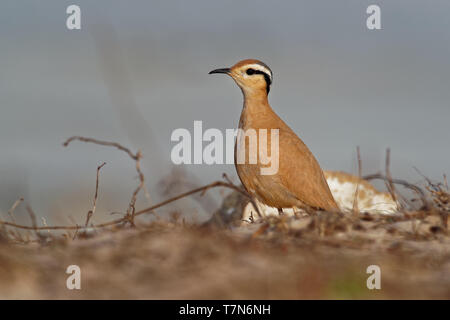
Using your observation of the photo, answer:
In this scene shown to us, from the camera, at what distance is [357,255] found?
15.8 ft

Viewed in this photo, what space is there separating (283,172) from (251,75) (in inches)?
84.5

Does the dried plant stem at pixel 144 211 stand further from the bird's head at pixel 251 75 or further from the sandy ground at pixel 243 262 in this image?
the bird's head at pixel 251 75

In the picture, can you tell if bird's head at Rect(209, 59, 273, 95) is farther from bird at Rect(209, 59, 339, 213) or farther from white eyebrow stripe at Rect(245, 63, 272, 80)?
bird at Rect(209, 59, 339, 213)

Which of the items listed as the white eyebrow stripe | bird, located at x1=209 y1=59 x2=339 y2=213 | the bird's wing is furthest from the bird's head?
the bird's wing

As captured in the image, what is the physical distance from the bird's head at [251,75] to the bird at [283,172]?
0.53 feet

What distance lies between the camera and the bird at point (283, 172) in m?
8.55

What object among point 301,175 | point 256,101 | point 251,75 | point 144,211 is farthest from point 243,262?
point 251,75

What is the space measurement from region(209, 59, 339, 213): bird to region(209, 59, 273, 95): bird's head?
0.53 feet

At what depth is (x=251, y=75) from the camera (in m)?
10.1

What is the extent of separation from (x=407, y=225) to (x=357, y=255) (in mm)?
1091

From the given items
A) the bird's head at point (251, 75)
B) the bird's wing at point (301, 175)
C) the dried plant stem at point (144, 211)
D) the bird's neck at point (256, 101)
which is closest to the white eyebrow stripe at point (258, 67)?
the bird's head at point (251, 75)
